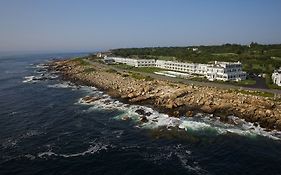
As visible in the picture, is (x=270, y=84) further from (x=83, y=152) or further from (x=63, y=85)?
(x=63, y=85)

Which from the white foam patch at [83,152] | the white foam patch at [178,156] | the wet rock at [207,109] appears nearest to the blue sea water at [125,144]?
the white foam patch at [178,156]

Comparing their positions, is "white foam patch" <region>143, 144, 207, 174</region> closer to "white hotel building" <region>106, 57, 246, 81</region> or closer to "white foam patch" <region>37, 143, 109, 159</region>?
"white foam patch" <region>37, 143, 109, 159</region>

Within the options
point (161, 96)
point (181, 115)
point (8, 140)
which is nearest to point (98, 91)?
point (161, 96)

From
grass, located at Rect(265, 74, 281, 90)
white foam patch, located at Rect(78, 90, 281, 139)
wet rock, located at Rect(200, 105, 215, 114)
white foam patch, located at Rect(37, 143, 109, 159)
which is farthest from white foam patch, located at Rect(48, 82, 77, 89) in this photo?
grass, located at Rect(265, 74, 281, 90)

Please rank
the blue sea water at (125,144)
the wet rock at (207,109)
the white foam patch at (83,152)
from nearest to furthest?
the blue sea water at (125,144) → the white foam patch at (83,152) → the wet rock at (207,109)

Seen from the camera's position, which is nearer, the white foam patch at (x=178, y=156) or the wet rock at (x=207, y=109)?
the white foam patch at (x=178, y=156)

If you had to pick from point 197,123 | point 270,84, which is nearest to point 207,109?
point 197,123

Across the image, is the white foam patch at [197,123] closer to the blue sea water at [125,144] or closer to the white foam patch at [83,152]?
the blue sea water at [125,144]
